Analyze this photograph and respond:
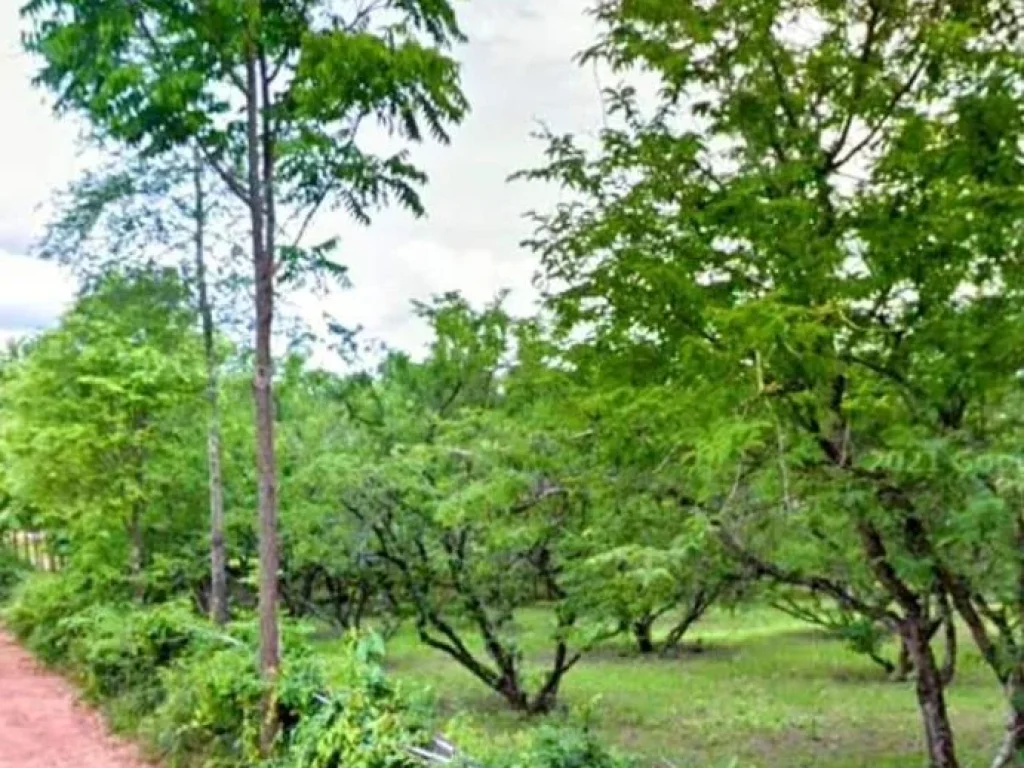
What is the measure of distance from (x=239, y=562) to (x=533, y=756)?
30.5ft

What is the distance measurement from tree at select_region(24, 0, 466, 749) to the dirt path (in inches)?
86.6

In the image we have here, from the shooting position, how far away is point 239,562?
→ 42.3ft

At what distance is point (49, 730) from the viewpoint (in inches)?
352

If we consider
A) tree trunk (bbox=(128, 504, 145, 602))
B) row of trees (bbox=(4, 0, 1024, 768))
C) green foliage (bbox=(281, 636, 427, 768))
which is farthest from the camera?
tree trunk (bbox=(128, 504, 145, 602))

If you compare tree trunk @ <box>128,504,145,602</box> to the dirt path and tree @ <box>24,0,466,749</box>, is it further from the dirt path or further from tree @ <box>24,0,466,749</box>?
tree @ <box>24,0,466,749</box>

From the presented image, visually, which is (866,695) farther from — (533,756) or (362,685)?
(533,756)

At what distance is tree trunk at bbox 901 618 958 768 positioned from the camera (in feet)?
21.2

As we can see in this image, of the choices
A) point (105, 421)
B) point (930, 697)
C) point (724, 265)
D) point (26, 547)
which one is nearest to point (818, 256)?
point (724, 265)

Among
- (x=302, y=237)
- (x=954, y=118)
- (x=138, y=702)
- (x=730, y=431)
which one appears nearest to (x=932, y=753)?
(x=730, y=431)

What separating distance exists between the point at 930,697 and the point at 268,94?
533 centimetres

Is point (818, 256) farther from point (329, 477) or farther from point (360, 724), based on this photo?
point (329, 477)

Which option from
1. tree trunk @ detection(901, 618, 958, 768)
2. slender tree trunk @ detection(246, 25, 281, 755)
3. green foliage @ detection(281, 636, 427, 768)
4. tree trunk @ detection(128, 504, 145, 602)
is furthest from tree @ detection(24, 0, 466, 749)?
tree trunk @ detection(128, 504, 145, 602)

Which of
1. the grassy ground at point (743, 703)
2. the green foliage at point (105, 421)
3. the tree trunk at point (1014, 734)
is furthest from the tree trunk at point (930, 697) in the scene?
the green foliage at point (105, 421)

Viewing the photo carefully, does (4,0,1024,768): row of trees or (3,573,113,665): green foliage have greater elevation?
(4,0,1024,768): row of trees
